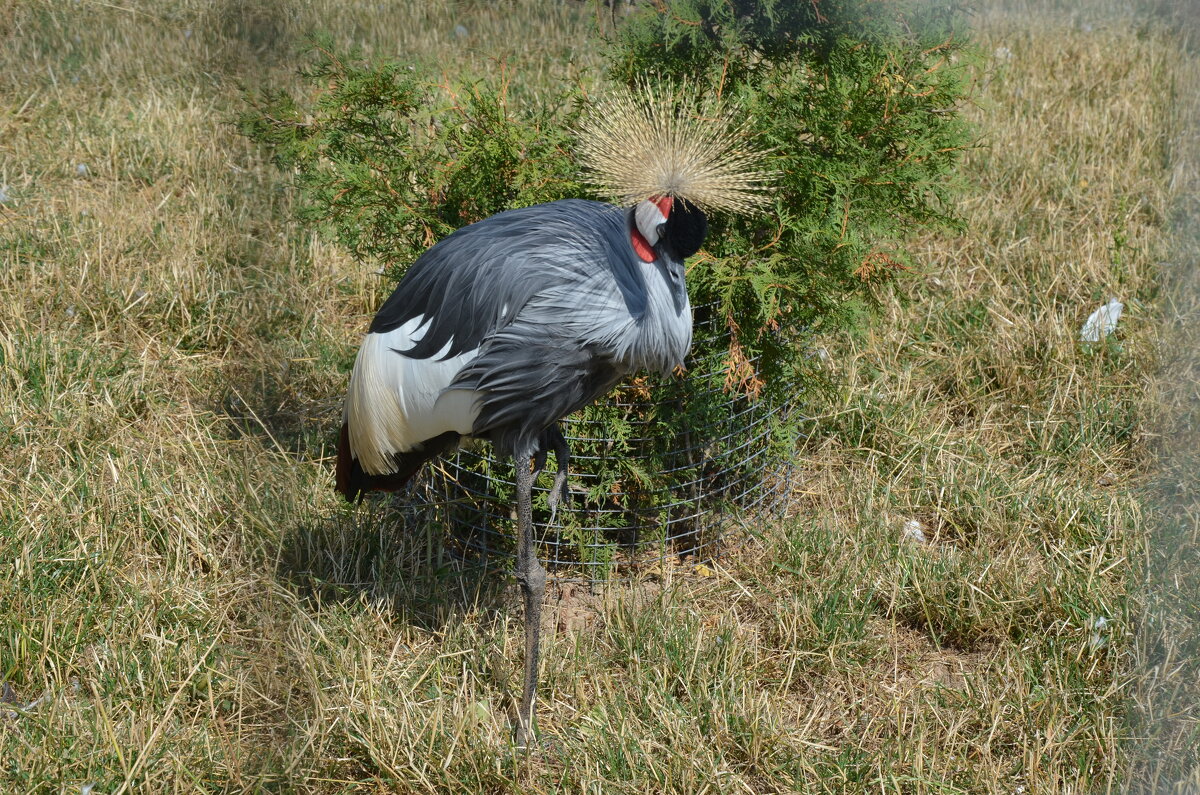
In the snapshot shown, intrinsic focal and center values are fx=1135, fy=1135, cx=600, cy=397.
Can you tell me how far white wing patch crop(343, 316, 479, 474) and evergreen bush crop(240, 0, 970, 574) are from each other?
0.45 m

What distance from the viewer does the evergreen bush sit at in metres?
2.40

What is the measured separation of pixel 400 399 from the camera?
2.11 meters

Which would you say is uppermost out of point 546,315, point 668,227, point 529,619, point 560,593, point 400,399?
point 668,227

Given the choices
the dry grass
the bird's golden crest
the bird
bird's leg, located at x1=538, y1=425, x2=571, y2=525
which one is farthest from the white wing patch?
the bird's golden crest

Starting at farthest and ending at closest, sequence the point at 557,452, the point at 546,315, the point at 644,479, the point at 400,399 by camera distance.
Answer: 1. the point at 644,479
2. the point at 557,452
3. the point at 400,399
4. the point at 546,315

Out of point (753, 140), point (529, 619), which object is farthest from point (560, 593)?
point (753, 140)

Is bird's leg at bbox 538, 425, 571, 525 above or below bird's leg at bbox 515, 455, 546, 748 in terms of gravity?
above

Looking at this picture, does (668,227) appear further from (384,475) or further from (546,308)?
(384,475)

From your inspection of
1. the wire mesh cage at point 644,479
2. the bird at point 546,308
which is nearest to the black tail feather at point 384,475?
the bird at point 546,308

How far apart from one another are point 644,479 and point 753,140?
0.78 metres

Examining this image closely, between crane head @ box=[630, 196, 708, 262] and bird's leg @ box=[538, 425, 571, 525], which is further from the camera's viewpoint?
bird's leg @ box=[538, 425, 571, 525]

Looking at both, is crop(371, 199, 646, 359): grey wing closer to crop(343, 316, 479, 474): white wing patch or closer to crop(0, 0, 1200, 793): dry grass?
crop(343, 316, 479, 474): white wing patch

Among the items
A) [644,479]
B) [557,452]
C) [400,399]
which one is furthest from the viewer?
[644,479]

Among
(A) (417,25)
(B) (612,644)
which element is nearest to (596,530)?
(B) (612,644)
